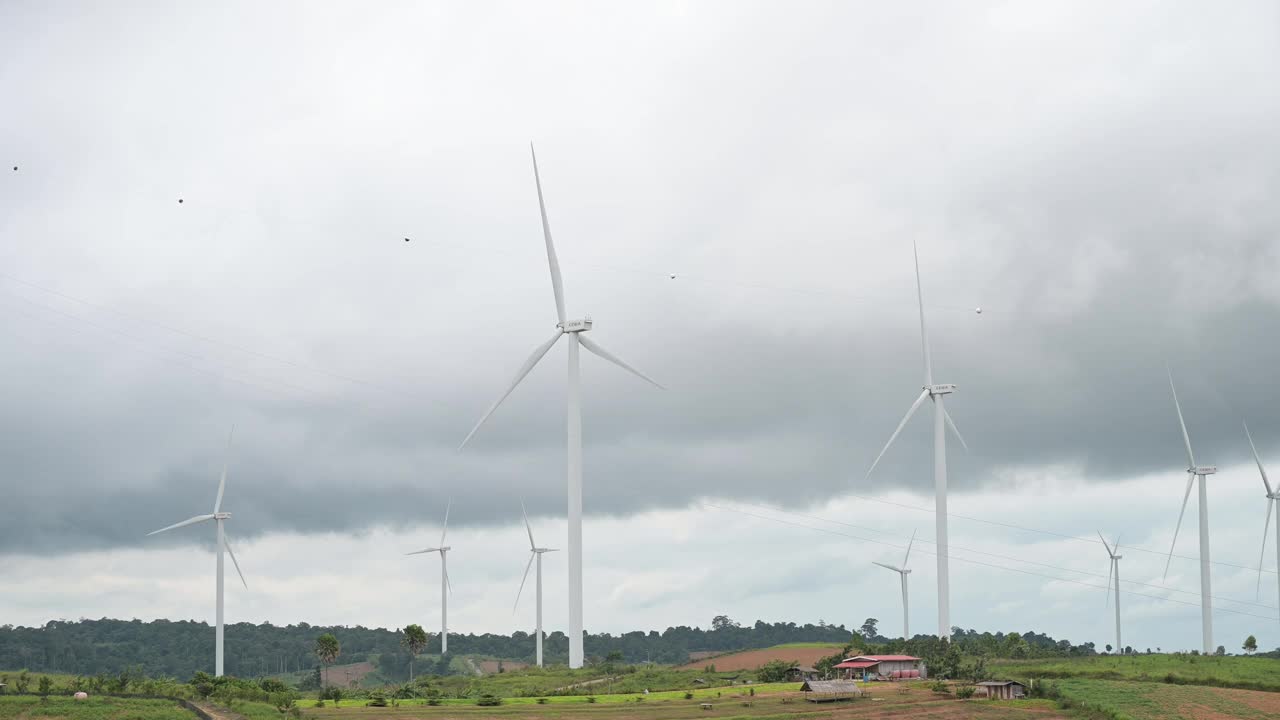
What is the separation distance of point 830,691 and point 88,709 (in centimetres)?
6195

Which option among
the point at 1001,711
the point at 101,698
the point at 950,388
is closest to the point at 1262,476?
the point at 950,388

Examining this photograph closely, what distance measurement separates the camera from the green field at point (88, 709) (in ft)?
308

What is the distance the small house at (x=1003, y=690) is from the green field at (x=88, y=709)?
68.7m

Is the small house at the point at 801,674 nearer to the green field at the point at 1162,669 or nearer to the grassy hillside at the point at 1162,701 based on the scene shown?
the green field at the point at 1162,669

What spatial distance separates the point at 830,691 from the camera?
120688mm

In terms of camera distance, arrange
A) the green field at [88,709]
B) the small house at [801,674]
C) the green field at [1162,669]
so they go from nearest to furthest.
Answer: the green field at [88,709]
the green field at [1162,669]
the small house at [801,674]

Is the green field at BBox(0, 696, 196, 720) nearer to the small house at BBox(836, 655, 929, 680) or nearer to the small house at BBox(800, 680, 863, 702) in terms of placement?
the small house at BBox(800, 680, 863, 702)

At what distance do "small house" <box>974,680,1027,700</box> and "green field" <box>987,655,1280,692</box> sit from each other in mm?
11848

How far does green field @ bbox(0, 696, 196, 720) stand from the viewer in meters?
93.8

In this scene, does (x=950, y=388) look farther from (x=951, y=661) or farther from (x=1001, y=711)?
(x=1001, y=711)

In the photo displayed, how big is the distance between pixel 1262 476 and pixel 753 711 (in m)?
116

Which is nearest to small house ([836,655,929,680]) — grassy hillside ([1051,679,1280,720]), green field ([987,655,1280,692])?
green field ([987,655,1280,692])

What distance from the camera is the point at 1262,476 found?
19475cm

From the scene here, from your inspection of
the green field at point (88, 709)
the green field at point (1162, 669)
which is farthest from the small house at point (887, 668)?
the green field at point (88, 709)
